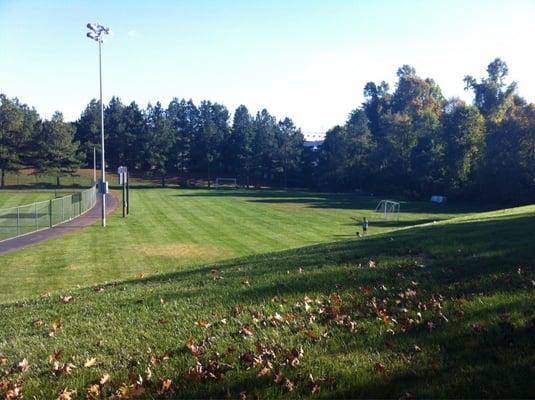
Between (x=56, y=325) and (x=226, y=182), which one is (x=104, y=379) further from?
(x=226, y=182)

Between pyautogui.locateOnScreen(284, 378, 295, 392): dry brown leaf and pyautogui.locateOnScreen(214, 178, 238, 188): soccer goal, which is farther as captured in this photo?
pyautogui.locateOnScreen(214, 178, 238, 188): soccer goal

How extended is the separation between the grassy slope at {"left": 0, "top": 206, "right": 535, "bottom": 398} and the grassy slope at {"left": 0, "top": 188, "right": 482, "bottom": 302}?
6314 mm

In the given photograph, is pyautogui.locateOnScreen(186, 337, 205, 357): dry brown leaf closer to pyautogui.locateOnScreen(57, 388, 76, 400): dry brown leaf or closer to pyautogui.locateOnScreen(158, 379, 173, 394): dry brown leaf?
pyautogui.locateOnScreen(158, 379, 173, 394): dry brown leaf

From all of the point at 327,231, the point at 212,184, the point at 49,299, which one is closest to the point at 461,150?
the point at 327,231

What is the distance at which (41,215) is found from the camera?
118 ft

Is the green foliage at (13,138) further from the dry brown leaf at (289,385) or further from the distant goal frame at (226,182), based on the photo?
the dry brown leaf at (289,385)

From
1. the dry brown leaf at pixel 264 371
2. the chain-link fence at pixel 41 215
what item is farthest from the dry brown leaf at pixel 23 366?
the chain-link fence at pixel 41 215

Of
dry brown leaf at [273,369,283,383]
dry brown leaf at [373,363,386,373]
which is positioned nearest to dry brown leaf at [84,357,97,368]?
dry brown leaf at [273,369,283,383]

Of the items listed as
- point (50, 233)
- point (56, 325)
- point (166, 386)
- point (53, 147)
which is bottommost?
point (50, 233)

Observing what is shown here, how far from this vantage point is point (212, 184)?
338 ft

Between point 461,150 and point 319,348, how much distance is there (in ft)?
206

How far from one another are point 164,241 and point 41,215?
40.6 ft

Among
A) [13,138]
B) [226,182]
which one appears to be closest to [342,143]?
[226,182]

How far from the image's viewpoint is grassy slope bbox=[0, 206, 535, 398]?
4.71m
